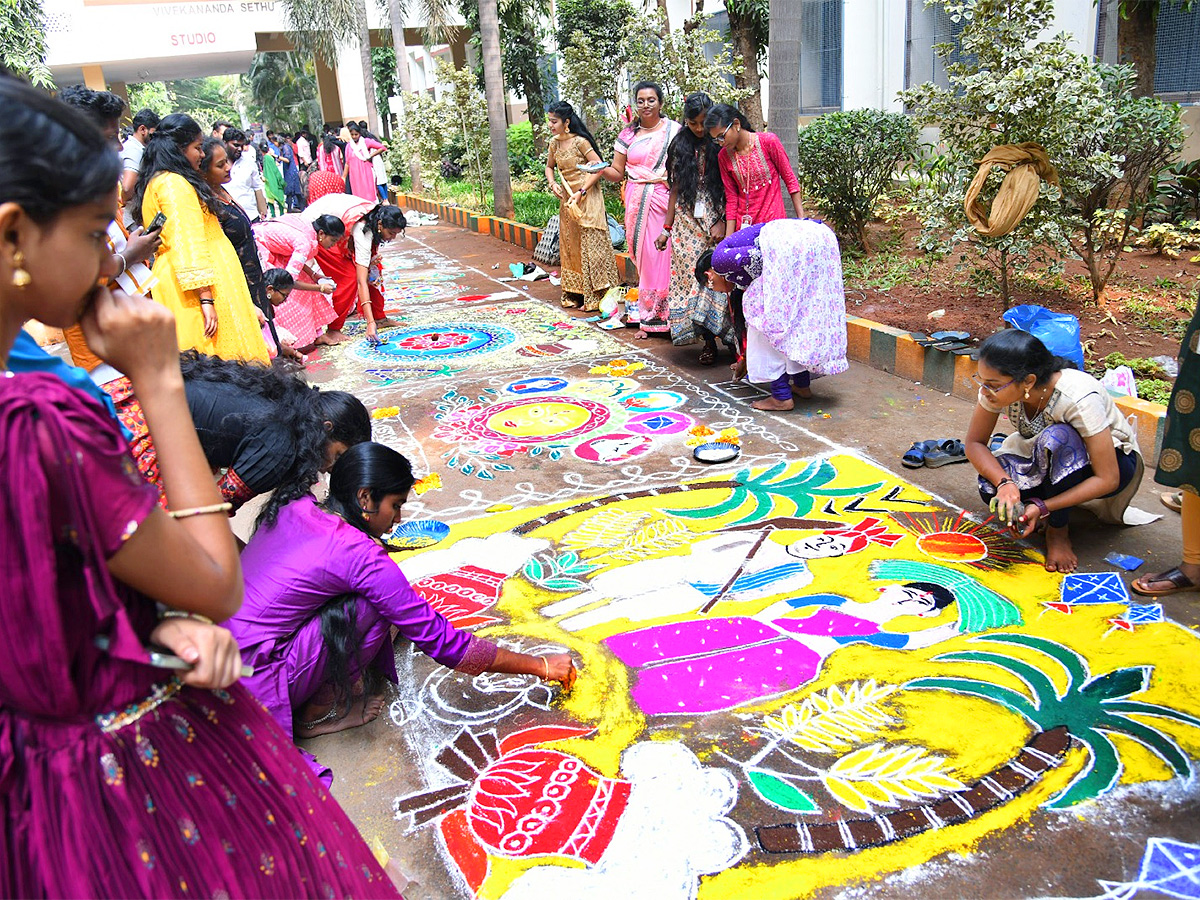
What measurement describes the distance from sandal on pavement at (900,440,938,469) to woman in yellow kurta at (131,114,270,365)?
9.68ft

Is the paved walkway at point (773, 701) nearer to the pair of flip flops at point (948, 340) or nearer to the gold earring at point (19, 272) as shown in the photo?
the pair of flip flops at point (948, 340)

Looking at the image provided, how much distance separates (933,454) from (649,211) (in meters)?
3.19

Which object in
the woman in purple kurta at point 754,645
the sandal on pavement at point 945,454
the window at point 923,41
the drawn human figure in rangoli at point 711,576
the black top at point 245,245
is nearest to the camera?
the woman in purple kurta at point 754,645

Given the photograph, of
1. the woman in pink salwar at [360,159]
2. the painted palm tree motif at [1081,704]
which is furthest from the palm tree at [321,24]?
the painted palm tree motif at [1081,704]

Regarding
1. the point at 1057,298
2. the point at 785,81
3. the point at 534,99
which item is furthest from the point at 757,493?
the point at 534,99

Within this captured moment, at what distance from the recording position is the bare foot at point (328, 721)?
2.57 metres

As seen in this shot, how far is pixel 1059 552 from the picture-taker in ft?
10.2

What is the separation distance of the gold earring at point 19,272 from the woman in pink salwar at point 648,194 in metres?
5.42

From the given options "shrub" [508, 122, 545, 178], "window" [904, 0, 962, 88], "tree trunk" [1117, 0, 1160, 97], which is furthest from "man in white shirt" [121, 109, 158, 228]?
"shrub" [508, 122, 545, 178]

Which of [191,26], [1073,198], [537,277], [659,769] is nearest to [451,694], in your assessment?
[659,769]

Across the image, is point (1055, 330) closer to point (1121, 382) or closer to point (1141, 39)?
point (1121, 382)

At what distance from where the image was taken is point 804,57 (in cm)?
1247

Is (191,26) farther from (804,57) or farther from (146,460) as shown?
(146,460)

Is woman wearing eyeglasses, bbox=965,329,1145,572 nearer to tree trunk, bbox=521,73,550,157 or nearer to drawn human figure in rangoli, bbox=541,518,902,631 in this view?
drawn human figure in rangoli, bbox=541,518,902,631
